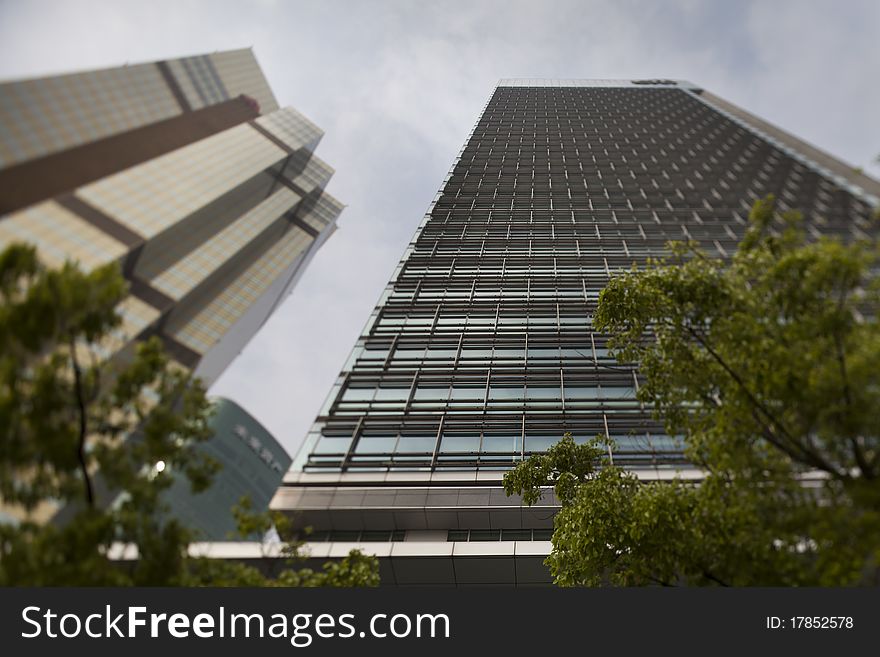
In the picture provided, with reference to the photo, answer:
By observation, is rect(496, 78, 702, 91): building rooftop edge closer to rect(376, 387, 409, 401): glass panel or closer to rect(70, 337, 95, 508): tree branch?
rect(376, 387, 409, 401): glass panel

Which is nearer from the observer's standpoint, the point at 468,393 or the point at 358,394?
the point at 468,393

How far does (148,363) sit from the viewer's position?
21.4 ft

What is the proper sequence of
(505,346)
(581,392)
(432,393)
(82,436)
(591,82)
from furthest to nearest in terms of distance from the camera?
1. (591,82)
2. (505,346)
3. (432,393)
4. (581,392)
5. (82,436)

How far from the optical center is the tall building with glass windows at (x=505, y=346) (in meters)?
17.6

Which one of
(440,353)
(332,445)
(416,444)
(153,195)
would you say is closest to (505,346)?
(440,353)

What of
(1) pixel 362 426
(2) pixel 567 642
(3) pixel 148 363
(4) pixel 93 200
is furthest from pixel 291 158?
(2) pixel 567 642

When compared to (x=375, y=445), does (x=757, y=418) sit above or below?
below

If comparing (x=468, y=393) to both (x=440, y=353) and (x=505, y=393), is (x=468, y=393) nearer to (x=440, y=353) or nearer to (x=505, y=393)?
(x=505, y=393)

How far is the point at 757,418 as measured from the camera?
7387mm

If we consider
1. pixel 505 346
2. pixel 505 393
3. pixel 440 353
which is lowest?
pixel 505 393

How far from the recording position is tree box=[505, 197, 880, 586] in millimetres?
6430

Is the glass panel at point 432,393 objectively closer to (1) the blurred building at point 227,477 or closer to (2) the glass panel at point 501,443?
(2) the glass panel at point 501,443

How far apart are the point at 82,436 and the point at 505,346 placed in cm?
2355

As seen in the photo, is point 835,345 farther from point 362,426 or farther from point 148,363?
point 362,426
